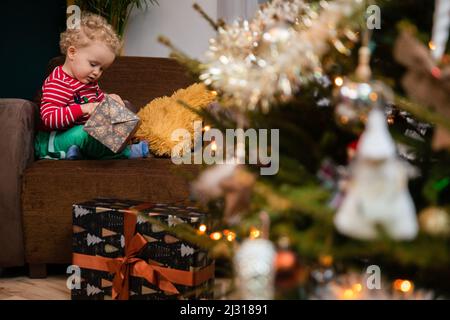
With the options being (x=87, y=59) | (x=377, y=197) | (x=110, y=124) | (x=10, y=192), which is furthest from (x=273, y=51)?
(x=87, y=59)

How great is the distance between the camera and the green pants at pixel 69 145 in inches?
75.3

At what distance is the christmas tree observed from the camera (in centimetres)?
60

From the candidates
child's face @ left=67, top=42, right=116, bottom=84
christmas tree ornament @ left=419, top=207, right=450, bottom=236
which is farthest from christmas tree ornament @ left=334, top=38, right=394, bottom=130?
child's face @ left=67, top=42, right=116, bottom=84

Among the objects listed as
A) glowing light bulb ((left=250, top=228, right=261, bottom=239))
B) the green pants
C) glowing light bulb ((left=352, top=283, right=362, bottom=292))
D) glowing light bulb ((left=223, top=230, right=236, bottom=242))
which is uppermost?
the green pants

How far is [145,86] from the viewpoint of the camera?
2357mm

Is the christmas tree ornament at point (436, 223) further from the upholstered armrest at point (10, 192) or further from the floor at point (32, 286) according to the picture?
the upholstered armrest at point (10, 192)

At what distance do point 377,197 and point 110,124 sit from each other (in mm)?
1380

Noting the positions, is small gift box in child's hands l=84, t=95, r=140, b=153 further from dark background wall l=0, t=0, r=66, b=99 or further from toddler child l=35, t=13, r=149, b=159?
dark background wall l=0, t=0, r=66, b=99

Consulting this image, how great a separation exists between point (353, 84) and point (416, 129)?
330 mm

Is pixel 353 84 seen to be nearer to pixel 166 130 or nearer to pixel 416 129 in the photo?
pixel 416 129

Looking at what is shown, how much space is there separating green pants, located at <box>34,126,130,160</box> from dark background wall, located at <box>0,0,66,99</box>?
158 centimetres

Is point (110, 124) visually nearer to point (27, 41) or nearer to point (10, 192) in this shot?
point (10, 192)

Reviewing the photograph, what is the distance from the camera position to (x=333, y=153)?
828 mm
